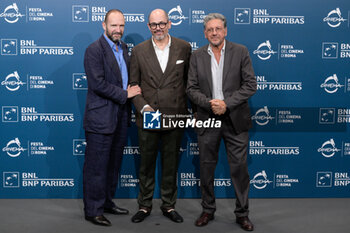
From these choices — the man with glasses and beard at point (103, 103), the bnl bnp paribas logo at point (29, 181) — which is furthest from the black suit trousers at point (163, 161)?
the bnl bnp paribas logo at point (29, 181)

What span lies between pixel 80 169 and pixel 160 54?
1.61 m

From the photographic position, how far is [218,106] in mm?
3443

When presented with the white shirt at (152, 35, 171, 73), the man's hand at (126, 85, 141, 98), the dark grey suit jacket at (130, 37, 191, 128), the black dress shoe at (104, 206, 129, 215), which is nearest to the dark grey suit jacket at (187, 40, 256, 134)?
the dark grey suit jacket at (130, 37, 191, 128)

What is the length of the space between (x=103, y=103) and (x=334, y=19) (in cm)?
257

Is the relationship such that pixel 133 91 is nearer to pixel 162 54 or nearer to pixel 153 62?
pixel 153 62

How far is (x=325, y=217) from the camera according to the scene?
3.91 metres

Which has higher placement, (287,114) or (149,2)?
(149,2)

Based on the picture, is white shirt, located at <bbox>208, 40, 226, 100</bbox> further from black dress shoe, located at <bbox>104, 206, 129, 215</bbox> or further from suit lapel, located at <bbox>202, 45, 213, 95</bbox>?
black dress shoe, located at <bbox>104, 206, 129, 215</bbox>

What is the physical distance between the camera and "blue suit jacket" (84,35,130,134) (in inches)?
140

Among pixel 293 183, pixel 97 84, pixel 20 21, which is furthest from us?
pixel 293 183

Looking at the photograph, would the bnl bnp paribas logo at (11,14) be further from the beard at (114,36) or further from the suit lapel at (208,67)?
the suit lapel at (208,67)

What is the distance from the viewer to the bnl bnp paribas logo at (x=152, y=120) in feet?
12.0

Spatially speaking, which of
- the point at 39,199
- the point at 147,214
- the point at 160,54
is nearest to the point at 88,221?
the point at 147,214

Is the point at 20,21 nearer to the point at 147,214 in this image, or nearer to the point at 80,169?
the point at 80,169
